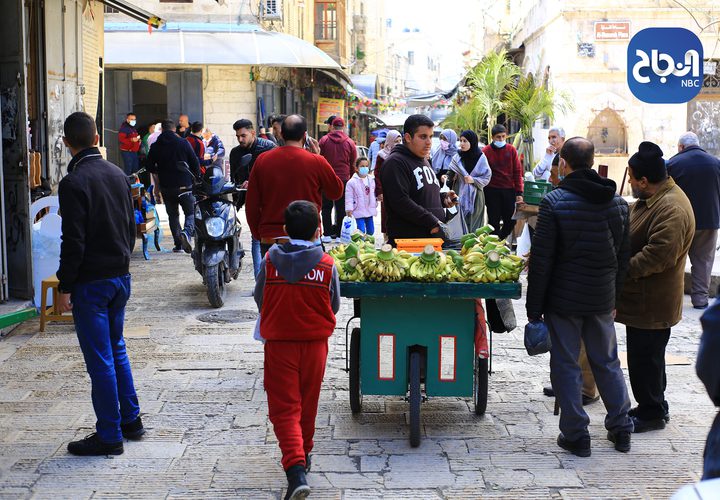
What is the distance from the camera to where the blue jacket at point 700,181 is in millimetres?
10383

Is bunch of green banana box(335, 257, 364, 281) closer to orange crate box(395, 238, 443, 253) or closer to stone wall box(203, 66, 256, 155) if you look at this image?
orange crate box(395, 238, 443, 253)

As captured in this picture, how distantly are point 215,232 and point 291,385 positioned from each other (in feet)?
18.5

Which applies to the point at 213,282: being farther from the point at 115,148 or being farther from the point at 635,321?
the point at 115,148

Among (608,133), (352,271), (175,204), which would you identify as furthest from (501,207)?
(608,133)

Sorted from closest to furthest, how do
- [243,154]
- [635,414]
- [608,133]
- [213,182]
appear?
[635,414], [213,182], [243,154], [608,133]

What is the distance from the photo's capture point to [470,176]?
44.1 feet

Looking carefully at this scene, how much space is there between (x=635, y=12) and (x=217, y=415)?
61.9 ft

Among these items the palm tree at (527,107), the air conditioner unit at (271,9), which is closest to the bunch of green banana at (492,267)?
the palm tree at (527,107)

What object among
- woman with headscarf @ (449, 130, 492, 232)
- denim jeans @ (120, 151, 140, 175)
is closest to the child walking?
woman with headscarf @ (449, 130, 492, 232)

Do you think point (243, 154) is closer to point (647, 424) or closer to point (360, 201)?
point (360, 201)

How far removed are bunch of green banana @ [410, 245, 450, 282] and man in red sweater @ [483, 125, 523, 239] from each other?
7992 mm

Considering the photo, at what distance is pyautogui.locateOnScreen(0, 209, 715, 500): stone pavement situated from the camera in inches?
207

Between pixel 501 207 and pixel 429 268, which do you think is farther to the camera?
pixel 501 207

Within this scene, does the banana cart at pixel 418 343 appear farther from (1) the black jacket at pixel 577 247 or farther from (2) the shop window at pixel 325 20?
(2) the shop window at pixel 325 20
